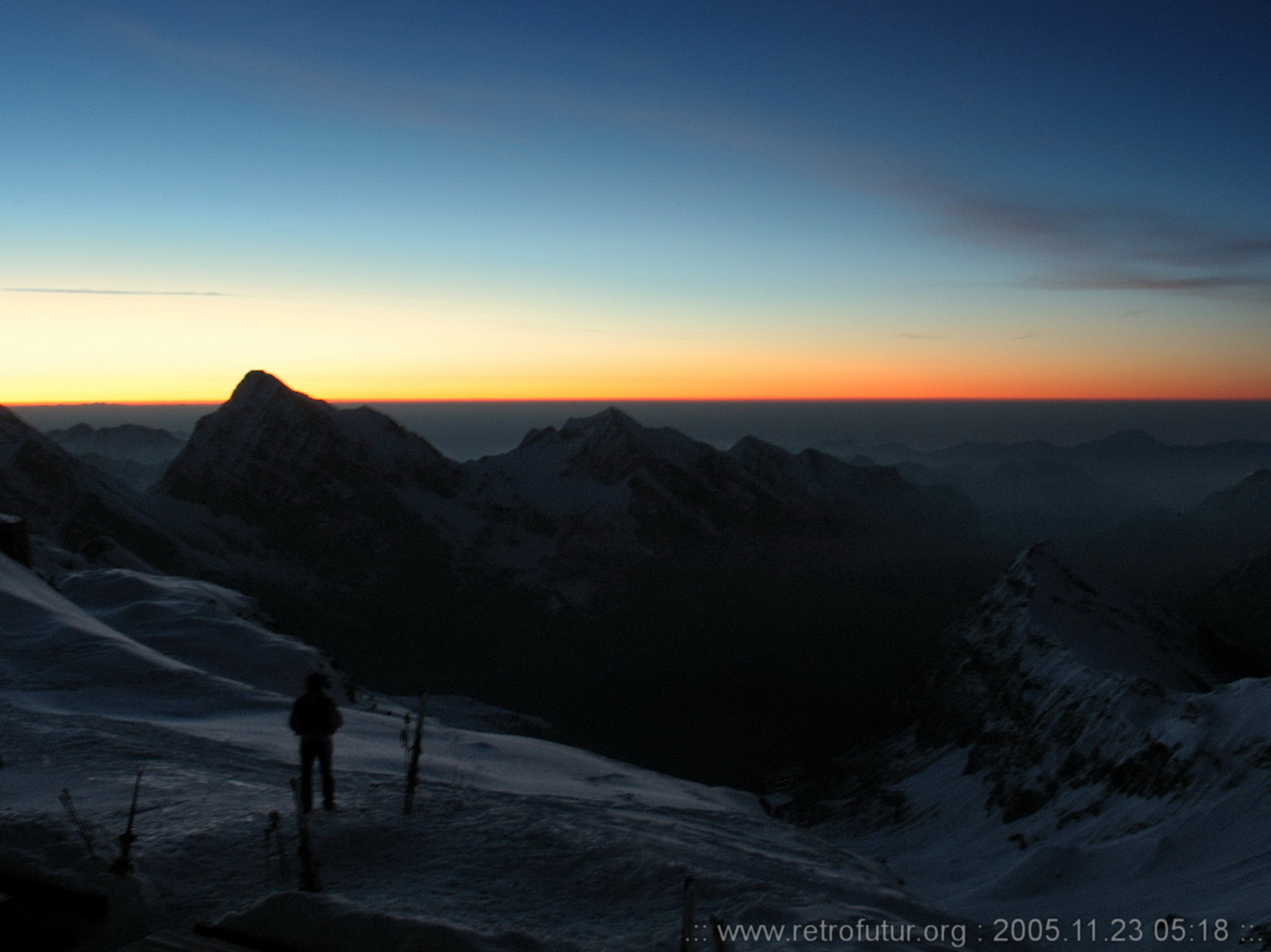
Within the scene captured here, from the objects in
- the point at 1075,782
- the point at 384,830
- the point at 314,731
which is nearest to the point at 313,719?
the point at 314,731

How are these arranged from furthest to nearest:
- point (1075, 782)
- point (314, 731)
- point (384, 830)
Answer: point (1075, 782) → point (314, 731) → point (384, 830)

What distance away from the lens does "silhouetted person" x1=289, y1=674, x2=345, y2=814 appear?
12211 millimetres

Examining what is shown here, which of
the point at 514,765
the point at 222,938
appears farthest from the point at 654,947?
the point at 514,765

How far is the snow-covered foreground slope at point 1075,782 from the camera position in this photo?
3647 centimetres

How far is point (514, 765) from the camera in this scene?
74.8ft

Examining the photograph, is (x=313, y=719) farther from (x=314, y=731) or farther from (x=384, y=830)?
(x=384, y=830)

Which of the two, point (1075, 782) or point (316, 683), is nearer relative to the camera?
point (316, 683)

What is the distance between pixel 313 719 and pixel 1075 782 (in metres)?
60.4

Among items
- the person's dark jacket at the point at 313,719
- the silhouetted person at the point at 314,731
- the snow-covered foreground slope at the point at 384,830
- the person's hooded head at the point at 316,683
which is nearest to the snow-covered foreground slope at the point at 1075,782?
the snow-covered foreground slope at the point at 384,830

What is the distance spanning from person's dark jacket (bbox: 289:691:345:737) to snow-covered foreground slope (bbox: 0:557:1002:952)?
117 centimetres

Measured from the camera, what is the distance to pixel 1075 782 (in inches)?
2340

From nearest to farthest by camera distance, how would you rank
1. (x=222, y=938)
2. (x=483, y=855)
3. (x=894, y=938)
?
(x=222, y=938) < (x=894, y=938) < (x=483, y=855)

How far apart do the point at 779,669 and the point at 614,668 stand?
34.2 m

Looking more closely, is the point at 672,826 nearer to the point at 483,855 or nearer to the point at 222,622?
the point at 483,855
